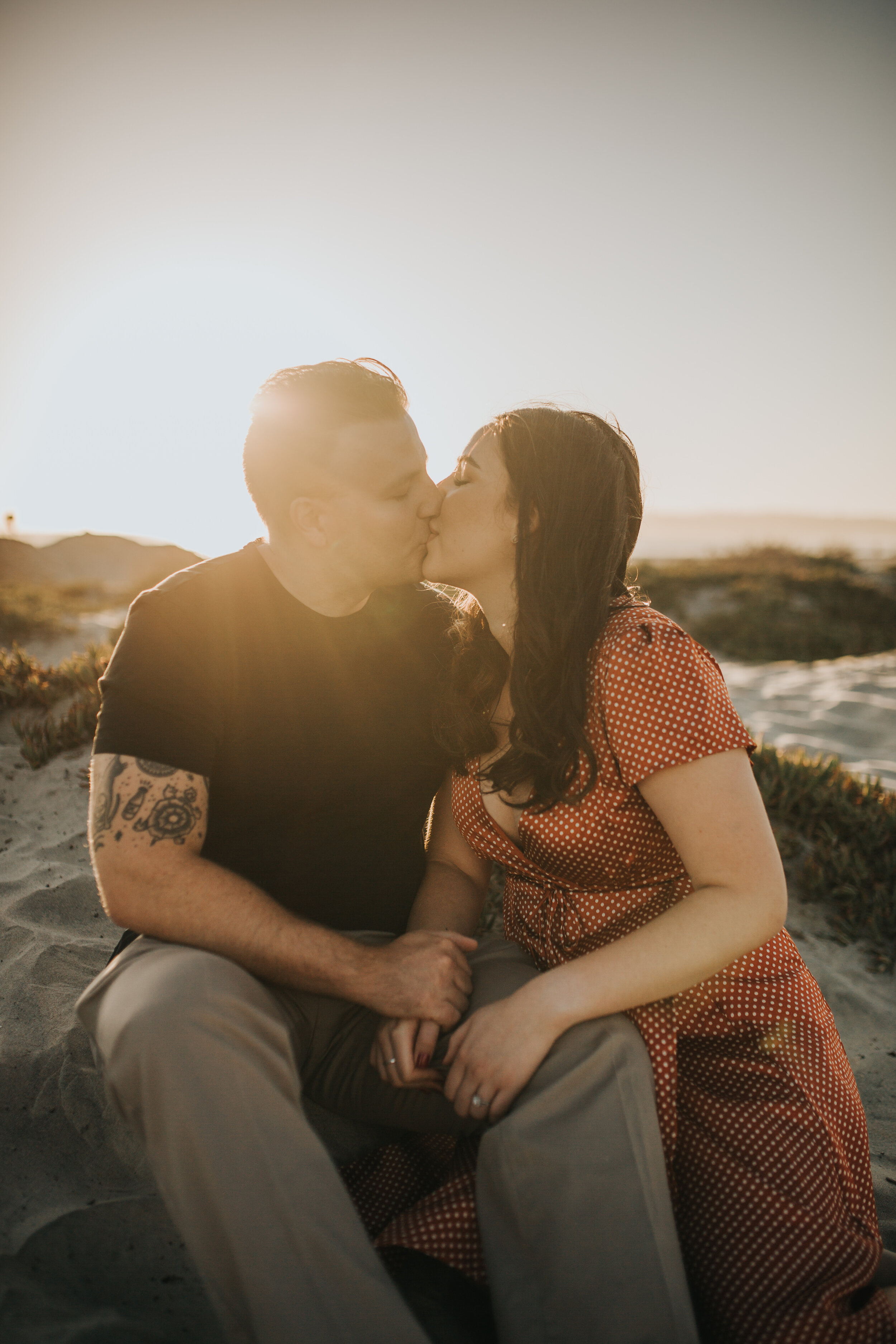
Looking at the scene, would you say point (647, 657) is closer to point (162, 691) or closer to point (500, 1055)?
point (500, 1055)

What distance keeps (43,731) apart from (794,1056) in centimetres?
447

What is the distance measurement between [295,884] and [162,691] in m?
0.82

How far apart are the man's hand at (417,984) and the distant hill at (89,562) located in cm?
1415

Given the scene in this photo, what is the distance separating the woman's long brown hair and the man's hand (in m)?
0.54

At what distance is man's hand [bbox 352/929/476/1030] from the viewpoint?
211 cm

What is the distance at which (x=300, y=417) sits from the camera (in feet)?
9.05

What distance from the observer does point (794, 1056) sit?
2.05 m

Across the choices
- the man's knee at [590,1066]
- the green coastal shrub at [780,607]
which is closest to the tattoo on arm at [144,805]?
the man's knee at [590,1066]

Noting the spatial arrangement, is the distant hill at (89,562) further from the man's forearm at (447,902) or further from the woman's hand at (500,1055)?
the woman's hand at (500,1055)

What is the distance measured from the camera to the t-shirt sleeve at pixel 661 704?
197 centimetres

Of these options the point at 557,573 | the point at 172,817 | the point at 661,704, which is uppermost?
the point at 557,573

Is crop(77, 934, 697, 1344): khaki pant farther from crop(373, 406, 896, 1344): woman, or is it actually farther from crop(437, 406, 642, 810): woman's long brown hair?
crop(437, 406, 642, 810): woman's long brown hair

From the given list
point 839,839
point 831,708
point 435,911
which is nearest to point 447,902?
point 435,911

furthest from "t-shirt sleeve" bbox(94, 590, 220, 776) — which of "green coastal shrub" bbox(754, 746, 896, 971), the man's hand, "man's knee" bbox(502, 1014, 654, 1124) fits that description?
"green coastal shrub" bbox(754, 746, 896, 971)
